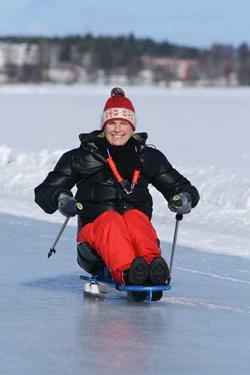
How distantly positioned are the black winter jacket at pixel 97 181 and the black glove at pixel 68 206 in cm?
9

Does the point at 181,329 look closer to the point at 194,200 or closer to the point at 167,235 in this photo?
the point at 194,200

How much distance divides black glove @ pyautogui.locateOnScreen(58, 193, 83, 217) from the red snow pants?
4.7 inches

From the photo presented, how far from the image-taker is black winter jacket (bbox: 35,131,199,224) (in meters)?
5.67

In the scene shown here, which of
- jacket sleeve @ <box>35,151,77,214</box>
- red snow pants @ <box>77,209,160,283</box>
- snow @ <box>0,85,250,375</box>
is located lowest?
snow @ <box>0,85,250,375</box>

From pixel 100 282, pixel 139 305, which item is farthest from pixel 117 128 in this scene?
pixel 139 305

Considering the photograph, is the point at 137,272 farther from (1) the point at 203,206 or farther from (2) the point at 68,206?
(1) the point at 203,206

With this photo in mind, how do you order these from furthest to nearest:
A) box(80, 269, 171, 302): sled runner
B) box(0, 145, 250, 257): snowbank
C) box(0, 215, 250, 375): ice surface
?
box(0, 145, 250, 257): snowbank
box(80, 269, 171, 302): sled runner
box(0, 215, 250, 375): ice surface

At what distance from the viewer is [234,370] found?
4.17 meters

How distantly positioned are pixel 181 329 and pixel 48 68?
12026 centimetres

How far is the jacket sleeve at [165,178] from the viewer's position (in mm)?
5805

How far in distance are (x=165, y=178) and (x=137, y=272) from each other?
30.1 inches

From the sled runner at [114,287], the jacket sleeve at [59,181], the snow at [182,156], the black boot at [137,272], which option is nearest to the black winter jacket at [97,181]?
the jacket sleeve at [59,181]

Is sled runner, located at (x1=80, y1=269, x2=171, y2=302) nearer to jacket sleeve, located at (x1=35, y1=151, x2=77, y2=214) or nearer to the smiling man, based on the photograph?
the smiling man

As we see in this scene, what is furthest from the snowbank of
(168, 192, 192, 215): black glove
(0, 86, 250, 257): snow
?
(168, 192, 192, 215): black glove
